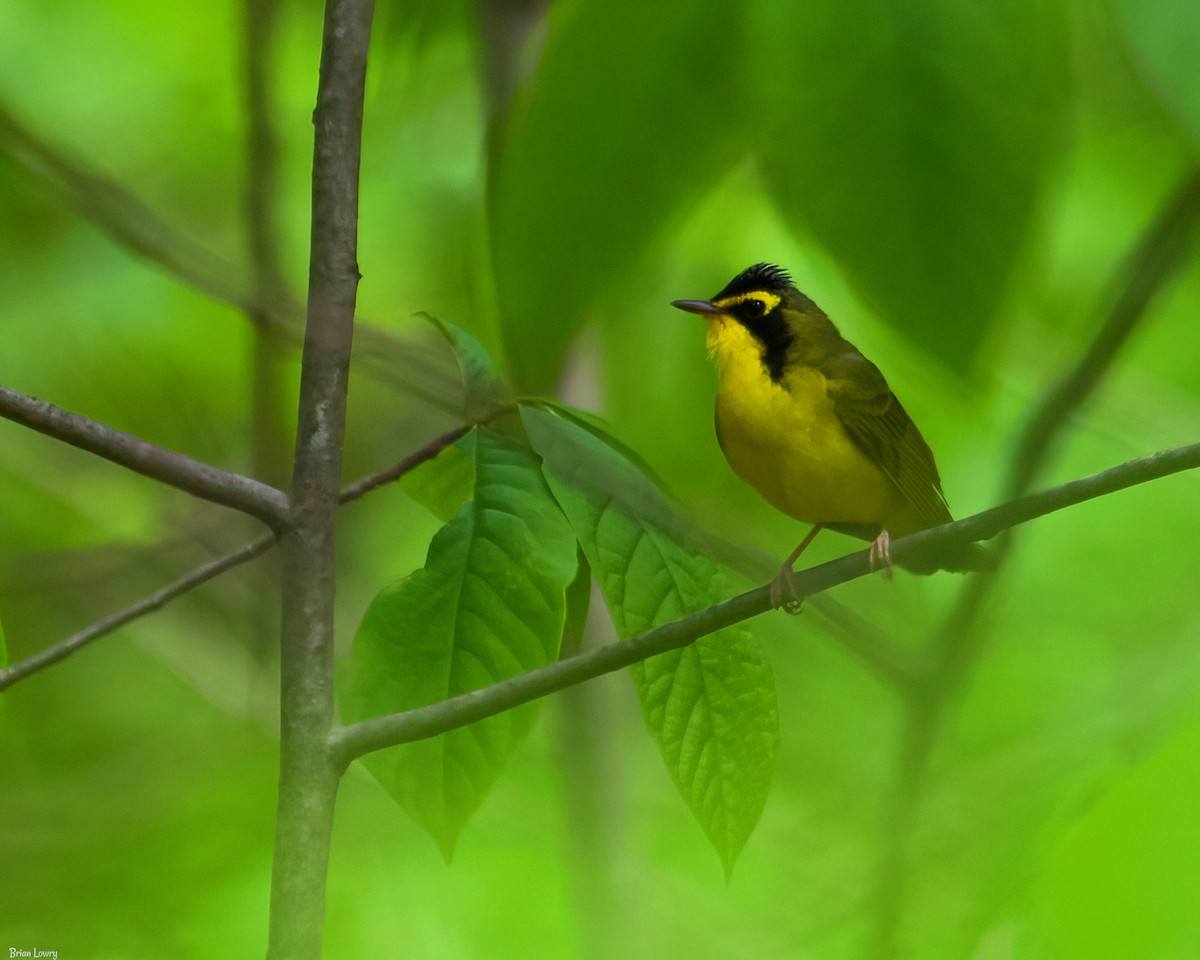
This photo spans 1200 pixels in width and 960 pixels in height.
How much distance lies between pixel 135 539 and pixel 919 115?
78 centimetres

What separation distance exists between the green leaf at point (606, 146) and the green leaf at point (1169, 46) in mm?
99

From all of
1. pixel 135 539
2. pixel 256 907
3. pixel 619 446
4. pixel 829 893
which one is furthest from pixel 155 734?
pixel 619 446

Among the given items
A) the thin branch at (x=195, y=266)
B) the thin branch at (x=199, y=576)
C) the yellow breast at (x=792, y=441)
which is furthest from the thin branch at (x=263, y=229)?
the yellow breast at (x=792, y=441)

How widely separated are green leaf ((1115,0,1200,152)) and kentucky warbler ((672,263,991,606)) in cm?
27

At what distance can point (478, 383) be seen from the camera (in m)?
0.34

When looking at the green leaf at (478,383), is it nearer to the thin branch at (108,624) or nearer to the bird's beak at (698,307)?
the thin branch at (108,624)

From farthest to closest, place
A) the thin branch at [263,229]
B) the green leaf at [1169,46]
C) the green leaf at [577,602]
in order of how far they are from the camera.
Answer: the thin branch at [263,229] < the green leaf at [577,602] < the green leaf at [1169,46]

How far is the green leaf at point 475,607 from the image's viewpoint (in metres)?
0.31

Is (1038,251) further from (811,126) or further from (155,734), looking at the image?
(155,734)

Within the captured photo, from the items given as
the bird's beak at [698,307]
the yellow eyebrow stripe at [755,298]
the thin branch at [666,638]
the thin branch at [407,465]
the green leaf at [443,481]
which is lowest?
the thin branch at [666,638]

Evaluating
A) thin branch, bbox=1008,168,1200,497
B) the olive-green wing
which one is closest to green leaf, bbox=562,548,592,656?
thin branch, bbox=1008,168,1200,497

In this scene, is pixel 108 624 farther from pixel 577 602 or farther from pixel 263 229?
pixel 263 229

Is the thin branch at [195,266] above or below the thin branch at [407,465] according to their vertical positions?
above

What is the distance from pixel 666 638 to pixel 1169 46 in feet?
0.61
